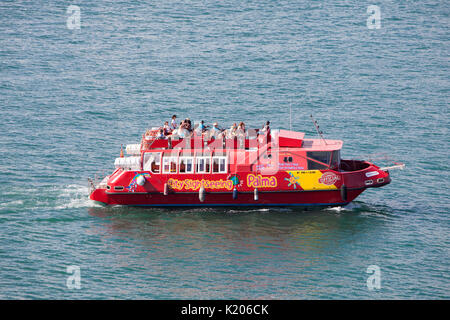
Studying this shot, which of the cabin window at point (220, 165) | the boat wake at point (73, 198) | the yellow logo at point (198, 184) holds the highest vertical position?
the cabin window at point (220, 165)

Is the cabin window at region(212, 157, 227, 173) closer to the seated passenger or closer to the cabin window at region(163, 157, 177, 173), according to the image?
the cabin window at region(163, 157, 177, 173)

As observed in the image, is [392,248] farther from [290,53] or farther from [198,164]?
[290,53]

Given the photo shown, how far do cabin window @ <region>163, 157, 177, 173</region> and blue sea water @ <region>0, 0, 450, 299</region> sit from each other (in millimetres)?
2600

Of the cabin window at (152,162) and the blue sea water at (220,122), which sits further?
the cabin window at (152,162)

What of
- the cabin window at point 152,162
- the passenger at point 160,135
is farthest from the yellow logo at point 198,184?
the passenger at point 160,135

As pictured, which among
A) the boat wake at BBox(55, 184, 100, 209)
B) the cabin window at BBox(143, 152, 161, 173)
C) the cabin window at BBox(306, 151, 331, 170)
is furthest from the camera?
the boat wake at BBox(55, 184, 100, 209)

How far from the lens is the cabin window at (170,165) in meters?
46.9

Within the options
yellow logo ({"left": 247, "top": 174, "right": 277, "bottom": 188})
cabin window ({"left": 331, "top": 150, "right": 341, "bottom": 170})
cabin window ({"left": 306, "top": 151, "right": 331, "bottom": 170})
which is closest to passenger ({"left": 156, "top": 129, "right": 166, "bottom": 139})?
yellow logo ({"left": 247, "top": 174, "right": 277, "bottom": 188})

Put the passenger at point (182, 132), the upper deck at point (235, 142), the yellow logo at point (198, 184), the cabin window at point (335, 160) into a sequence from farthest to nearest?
the passenger at point (182, 132)
the upper deck at point (235, 142)
the cabin window at point (335, 160)
the yellow logo at point (198, 184)

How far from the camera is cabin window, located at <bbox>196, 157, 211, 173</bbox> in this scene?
4678 centimetres

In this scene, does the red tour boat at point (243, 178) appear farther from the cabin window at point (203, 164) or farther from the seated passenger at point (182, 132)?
the seated passenger at point (182, 132)

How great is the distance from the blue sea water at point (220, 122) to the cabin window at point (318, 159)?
112 inches

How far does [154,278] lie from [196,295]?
2820mm

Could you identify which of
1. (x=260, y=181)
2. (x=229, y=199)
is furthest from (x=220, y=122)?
(x=260, y=181)
